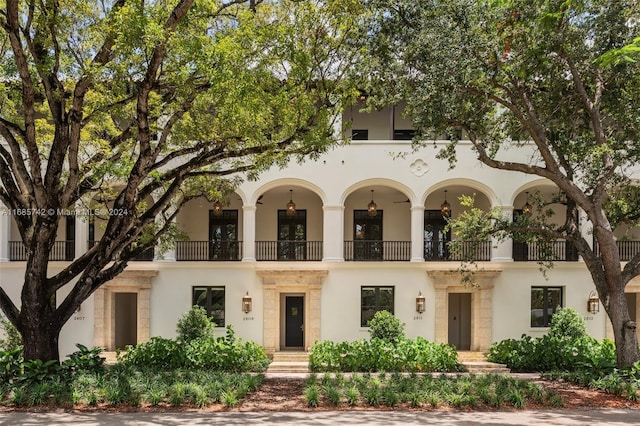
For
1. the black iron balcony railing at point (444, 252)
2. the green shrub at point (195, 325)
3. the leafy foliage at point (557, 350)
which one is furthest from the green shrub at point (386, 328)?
the green shrub at point (195, 325)

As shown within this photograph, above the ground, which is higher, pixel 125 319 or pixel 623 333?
pixel 623 333

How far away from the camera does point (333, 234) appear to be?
19344mm

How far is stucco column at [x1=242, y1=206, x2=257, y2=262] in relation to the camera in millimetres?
19531

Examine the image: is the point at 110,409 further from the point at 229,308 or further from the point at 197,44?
the point at 229,308

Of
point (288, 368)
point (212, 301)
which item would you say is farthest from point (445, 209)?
point (212, 301)

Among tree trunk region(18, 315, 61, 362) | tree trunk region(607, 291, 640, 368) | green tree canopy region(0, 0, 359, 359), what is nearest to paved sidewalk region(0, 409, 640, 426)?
tree trunk region(18, 315, 61, 362)

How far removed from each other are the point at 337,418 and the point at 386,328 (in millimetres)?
7988

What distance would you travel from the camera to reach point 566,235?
13.6 m

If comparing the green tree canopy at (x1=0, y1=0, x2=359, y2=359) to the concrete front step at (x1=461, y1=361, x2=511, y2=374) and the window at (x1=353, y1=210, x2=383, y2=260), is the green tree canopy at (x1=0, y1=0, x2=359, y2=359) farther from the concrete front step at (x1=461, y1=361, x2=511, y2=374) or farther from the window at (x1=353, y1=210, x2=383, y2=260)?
the concrete front step at (x1=461, y1=361, x2=511, y2=374)

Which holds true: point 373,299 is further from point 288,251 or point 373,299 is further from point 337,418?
point 337,418

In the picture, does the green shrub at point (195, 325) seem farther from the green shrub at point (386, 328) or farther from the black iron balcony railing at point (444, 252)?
the black iron balcony railing at point (444, 252)

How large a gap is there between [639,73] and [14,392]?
14115mm

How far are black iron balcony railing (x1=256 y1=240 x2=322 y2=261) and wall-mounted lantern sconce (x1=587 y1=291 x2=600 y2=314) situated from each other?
31.3ft

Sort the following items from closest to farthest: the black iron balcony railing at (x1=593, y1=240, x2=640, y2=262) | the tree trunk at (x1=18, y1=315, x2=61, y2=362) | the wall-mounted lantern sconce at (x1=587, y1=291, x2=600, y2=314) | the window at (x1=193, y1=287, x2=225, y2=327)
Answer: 1. the tree trunk at (x1=18, y1=315, x2=61, y2=362)
2. the wall-mounted lantern sconce at (x1=587, y1=291, x2=600, y2=314)
3. the window at (x1=193, y1=287, x2=225, y2=327)
4. the black iron balcony railing at (x1=593, y1=240, x2=640, y2=262)
